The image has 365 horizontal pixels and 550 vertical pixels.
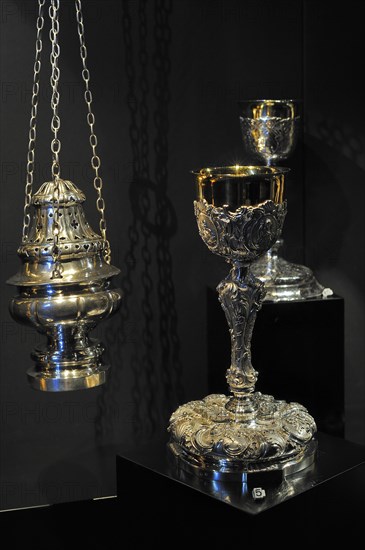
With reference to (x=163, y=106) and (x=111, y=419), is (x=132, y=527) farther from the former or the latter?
(x=163, y=106)

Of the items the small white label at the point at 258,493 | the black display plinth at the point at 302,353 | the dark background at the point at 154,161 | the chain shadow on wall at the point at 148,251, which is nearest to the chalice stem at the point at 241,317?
the small white label at the point at 258,493

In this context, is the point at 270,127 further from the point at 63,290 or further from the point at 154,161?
the point at 63,290

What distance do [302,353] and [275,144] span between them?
24.6 inches

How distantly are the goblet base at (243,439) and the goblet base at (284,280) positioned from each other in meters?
0.68

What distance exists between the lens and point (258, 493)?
2127mm

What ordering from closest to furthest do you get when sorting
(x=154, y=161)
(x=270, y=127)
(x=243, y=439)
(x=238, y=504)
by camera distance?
(x=238, y=504)
(x=243, y=439)
(x=270, y=127)
(x=154, y=161)

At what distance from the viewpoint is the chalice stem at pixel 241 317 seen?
2.25 m

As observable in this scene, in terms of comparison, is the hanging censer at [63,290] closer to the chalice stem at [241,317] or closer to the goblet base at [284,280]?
the chalice stem at [241,317]

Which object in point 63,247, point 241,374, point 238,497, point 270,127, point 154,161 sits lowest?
point 238,497

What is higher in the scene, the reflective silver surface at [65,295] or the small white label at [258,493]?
the reflective silver surface at [65,295]

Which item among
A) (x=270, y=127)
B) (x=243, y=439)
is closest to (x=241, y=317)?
(x=243, y=439)

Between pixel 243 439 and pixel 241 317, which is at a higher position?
pixel 241 317

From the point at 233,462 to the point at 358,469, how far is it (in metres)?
0.30

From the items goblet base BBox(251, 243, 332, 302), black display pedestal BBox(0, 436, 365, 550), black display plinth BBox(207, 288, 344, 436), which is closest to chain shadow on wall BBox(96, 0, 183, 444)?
black display plinth BBox(207, 288, 344, 436)
